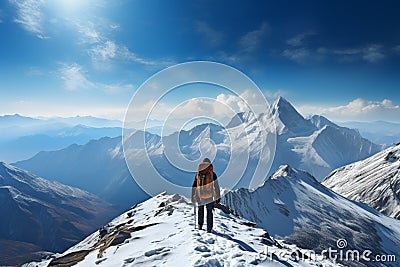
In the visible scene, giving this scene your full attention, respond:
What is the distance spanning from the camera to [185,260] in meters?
14.3

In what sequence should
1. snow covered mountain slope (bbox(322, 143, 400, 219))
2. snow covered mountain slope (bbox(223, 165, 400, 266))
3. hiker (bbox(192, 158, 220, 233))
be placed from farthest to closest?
snow covered mountain slope (bbox(322, 143, 400, 219)) → snow covered mountain slope (bbox(223, 165, 400, 266)) → hiker (bbox(192, 158, 220, 233))

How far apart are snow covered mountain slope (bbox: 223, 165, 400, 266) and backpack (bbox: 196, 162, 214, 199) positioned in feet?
202

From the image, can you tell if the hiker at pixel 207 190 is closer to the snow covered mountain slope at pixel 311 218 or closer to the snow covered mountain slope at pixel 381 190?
the snow covered mountain slope at pixel 311 218

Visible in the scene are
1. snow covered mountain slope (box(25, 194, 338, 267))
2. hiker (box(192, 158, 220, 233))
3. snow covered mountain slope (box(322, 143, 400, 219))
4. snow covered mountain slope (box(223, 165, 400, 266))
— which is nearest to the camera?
snow covered mountain slope (box(25, 194, 338, 267))

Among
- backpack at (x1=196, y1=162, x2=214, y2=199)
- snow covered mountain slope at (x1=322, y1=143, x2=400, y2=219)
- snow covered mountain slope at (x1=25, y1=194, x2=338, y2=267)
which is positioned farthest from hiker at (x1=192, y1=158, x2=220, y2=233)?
snow covered mountain slope at (x1=322, y1=143, x2=400, y2=219)

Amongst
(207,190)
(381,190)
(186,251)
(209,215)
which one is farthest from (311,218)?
(381,190)

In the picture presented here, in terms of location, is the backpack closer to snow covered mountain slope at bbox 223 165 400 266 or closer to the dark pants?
the dark pants

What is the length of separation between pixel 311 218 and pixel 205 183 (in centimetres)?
8403

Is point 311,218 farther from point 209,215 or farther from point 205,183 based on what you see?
point 205,183

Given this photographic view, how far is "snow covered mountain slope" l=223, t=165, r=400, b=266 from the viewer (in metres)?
80.1

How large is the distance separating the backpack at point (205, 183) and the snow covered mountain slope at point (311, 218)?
61.5 meters

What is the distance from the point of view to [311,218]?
9144 cm

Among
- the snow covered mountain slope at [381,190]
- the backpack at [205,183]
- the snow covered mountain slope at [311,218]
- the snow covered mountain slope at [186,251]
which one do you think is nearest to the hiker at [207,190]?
the backpack at [205,183]

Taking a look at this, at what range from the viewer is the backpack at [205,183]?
19.9 metres
